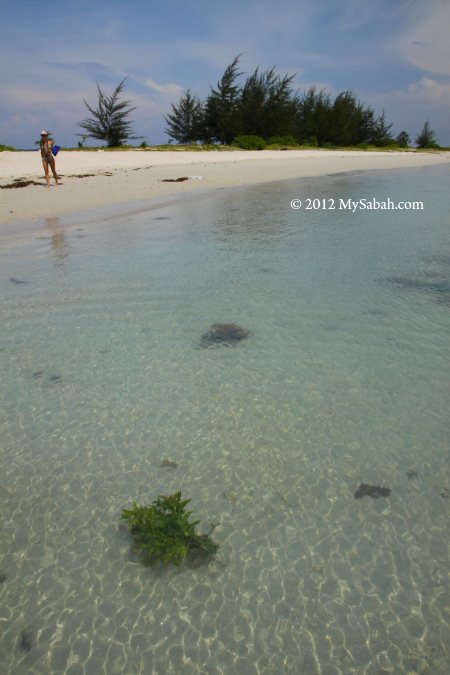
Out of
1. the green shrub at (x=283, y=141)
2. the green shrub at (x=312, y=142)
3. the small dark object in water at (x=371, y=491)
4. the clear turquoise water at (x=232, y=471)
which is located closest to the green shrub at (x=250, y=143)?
the green shrub at (x=283, y=141)

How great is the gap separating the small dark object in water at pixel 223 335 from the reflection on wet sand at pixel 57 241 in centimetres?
Answer: 403

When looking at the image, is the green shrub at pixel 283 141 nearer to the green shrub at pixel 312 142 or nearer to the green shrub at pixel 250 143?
the green shrub at pixel 312 142

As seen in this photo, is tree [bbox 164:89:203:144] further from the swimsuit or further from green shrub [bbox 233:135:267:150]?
the swimsuit

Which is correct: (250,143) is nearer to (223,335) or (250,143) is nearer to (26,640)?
(223,335)

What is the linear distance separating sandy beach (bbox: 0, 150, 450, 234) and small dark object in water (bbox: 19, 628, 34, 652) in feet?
34.3

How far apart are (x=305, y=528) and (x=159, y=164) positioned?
2402 cm

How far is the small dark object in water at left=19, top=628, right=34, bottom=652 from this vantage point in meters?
2.07

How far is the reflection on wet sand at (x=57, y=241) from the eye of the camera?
809 cm

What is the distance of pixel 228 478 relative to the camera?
9.88 feet

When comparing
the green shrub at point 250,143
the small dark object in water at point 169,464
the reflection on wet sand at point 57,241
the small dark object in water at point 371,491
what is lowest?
the small dark object in water at point 371,491

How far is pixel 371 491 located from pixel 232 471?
0.97 meters

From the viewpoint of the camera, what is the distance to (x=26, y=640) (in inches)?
82.4

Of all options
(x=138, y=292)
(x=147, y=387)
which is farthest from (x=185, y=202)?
(x=147, y=387)

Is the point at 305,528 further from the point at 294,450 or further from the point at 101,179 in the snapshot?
the point at 101,179
